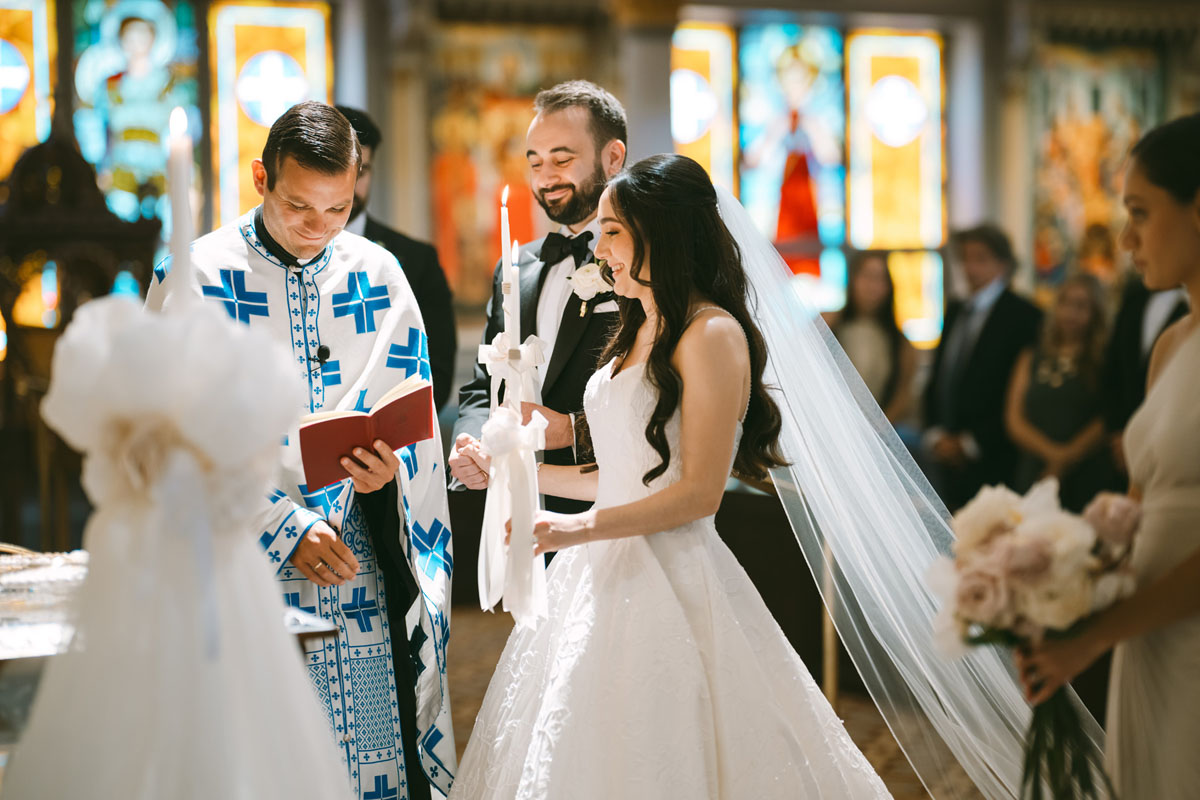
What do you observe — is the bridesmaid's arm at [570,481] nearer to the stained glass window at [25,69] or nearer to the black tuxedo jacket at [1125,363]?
the black tuxedo jacket at [1125,363]

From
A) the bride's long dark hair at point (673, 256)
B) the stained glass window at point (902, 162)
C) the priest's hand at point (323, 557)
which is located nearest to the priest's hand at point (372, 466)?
the priest's hand at point (323, 557)

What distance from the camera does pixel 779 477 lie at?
297 cm

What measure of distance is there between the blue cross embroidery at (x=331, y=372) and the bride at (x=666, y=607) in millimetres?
606

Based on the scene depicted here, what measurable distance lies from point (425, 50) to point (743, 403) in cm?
773

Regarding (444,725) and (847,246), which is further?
(847,246)

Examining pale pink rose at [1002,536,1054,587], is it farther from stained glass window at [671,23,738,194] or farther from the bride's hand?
stained glass window at [671,23,738,194]

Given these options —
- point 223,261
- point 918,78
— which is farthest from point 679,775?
point 918,78

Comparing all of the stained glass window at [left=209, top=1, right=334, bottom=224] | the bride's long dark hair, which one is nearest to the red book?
the bride's long dark hair

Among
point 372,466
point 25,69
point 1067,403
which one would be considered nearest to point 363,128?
point 372,466

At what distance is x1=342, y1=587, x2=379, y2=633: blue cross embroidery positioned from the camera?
9.03 ft

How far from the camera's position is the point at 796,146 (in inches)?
422

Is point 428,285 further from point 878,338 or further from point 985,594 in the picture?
point 878,338

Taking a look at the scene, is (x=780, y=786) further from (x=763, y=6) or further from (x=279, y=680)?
(x=763, y=6)

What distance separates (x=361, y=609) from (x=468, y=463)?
418 millimetres
